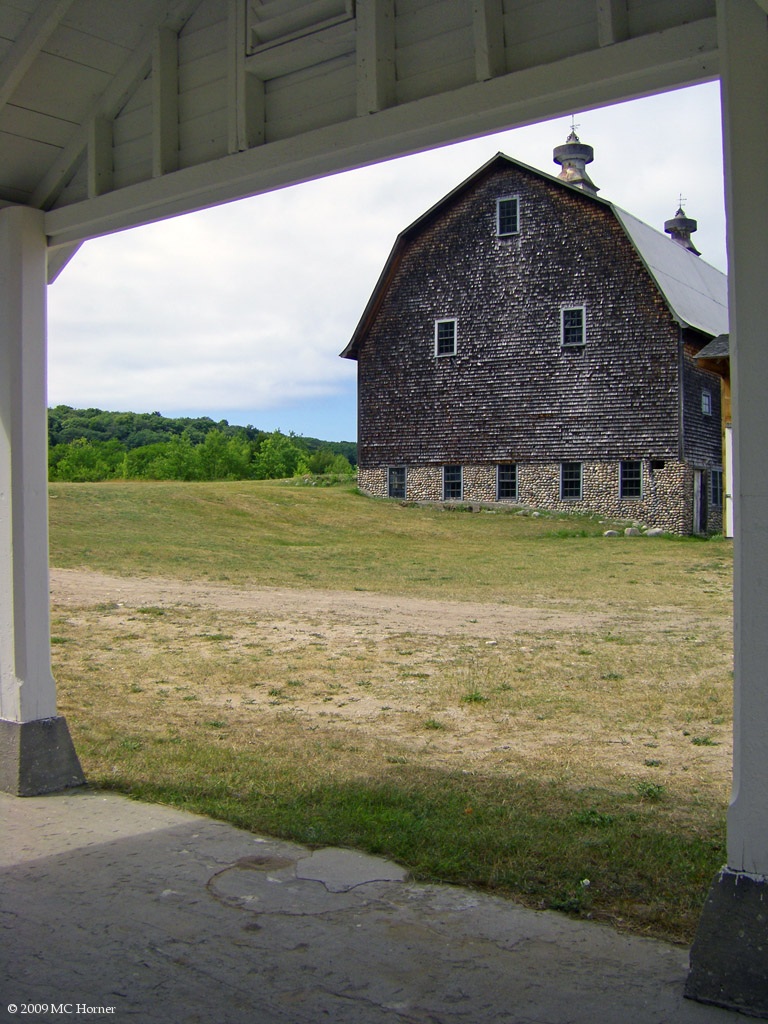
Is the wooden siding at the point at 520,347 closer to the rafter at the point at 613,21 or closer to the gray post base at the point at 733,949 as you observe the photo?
the rafter at the point at 613,21

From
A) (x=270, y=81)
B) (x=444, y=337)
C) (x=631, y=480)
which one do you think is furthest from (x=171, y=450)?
(x=270, y=81)

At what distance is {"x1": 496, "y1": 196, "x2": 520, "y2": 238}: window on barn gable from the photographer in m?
31.0

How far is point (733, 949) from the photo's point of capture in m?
3.02

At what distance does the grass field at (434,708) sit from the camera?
180 inches

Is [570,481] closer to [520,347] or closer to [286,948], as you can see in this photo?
[520,347]

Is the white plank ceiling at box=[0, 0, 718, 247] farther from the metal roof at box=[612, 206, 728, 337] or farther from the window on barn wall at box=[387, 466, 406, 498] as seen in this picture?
the window on barn wall at box=[387, 466, 406, 498]

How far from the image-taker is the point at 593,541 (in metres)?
26.9

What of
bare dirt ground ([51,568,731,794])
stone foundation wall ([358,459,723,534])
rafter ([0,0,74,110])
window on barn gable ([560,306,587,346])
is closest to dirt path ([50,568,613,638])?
bare dirt ground ([51,568,731,794])

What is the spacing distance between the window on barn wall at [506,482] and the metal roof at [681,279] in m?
6.94

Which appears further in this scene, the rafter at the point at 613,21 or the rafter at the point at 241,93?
the rafter at the point at 241,93

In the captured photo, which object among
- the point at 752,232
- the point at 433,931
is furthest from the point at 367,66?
the point at 433,931

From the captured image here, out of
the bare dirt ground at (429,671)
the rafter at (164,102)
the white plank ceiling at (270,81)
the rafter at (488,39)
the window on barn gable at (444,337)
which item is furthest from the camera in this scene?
the window on barn gable at (444,337)

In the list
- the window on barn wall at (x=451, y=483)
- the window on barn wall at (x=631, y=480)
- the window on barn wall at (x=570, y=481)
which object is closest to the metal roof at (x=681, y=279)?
the window on barn wall at (x=631, y=480)

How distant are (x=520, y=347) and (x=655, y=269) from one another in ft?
15.5
